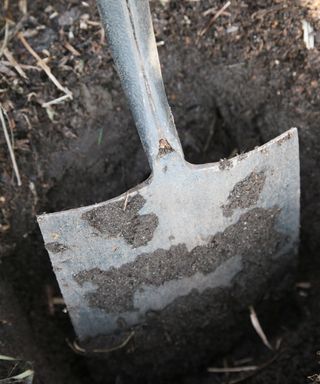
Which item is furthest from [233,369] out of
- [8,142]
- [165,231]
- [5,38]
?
[5,38]

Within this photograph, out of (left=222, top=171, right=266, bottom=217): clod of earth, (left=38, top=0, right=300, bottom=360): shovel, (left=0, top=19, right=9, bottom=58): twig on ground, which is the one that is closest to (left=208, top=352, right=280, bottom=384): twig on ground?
(left=38, top=0, right=300, bottom=360): shovel

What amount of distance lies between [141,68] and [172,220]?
382mm

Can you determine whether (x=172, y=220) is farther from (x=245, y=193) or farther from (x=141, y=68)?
(x=141, y=68)

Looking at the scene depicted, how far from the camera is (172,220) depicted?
1480 mm

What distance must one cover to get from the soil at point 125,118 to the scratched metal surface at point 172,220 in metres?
0.18

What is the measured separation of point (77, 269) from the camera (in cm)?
150

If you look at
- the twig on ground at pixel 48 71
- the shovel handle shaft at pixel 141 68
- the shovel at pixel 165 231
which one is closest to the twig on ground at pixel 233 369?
the shovel at pixel 165 231

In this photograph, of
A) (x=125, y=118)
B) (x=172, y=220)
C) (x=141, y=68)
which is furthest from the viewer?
(x=125, y=118)

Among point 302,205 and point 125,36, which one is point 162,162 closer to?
point 125,36

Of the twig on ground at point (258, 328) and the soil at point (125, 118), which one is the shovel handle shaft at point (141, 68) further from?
the twig on ground at point (258, 328)

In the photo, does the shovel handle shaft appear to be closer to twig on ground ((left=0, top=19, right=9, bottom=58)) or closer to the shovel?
the shovel

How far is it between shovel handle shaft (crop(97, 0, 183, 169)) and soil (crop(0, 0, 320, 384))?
338 millimetres

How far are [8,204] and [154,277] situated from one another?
0.45m

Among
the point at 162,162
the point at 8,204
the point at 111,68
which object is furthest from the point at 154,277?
the point at 111,68
